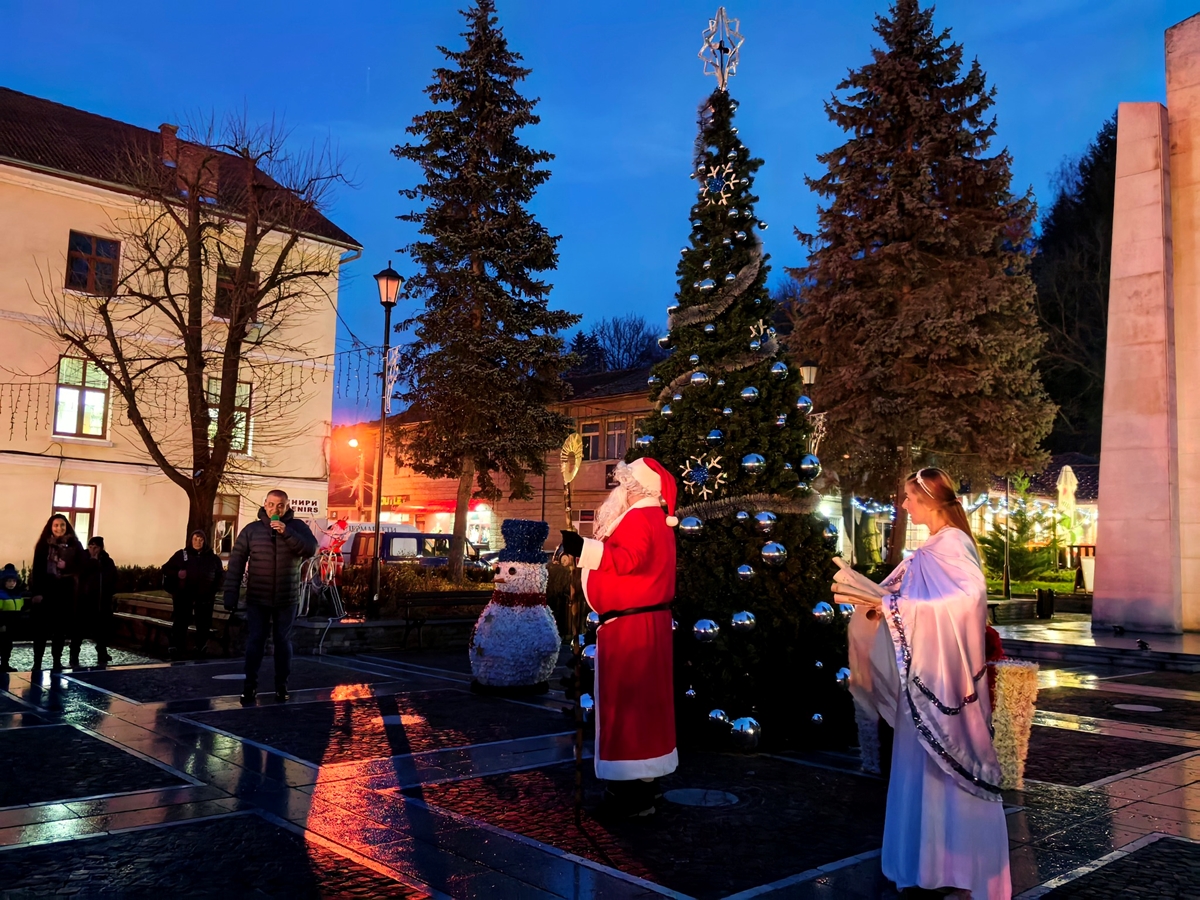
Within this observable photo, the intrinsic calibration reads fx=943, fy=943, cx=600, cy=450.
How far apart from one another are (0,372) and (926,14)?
26.7m

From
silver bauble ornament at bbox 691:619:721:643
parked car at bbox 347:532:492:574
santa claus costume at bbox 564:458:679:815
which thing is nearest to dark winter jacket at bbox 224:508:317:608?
silver bauble ornament at bbox 691:619:721:643

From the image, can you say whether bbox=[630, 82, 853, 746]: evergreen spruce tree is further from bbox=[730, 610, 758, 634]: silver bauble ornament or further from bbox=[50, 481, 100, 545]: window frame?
bbox=[50, 481, 100, 545]: window frame

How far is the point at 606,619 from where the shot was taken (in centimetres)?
605

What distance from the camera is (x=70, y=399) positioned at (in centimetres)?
2453

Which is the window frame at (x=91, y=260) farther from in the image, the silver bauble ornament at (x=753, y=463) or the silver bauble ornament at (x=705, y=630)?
the silver bauble ornament at (x=705, y=630)

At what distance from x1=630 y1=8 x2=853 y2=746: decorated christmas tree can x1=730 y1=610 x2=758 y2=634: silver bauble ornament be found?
12mm

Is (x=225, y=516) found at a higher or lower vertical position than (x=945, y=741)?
higher

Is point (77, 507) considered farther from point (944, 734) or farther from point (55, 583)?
point (944, 734)

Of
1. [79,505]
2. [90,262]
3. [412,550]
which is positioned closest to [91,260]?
[90,262]

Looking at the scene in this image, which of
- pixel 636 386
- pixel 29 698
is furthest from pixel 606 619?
pixel 636 386

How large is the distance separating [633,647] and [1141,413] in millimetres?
16222

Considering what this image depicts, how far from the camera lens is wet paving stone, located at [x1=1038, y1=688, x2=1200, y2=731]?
1010cm

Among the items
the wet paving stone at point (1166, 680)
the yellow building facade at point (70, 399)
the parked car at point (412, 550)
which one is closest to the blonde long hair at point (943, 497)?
the wet paving stone at point (1166, 680)

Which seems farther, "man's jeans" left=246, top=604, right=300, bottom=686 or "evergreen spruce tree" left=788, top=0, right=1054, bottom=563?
"evergreen spruce tree" left=788, top=0, right=1054, bottom=563
